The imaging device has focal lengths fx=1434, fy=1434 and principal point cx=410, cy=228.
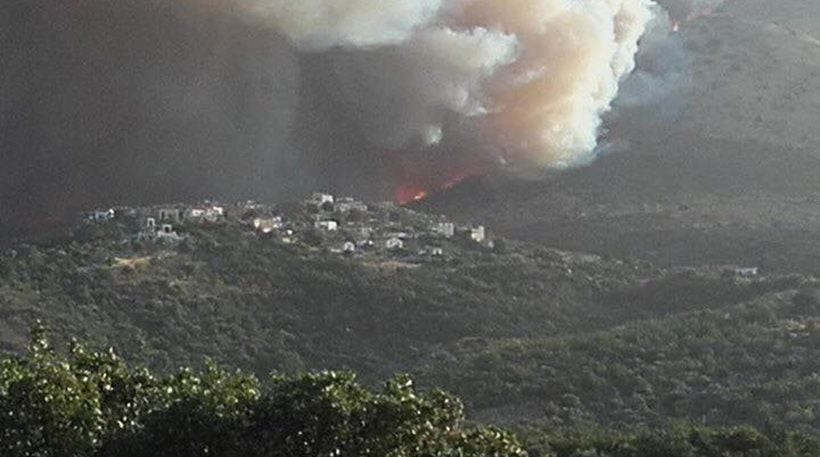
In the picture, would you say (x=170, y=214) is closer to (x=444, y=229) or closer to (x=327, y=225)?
(x=327, y=225)

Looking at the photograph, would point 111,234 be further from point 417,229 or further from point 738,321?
point 738,321

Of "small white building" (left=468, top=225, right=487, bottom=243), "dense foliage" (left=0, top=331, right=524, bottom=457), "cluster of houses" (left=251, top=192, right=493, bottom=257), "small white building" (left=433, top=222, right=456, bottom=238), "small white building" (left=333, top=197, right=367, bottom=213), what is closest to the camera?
"dense foliage" (left=0, top=331, right=524, bottom=457)

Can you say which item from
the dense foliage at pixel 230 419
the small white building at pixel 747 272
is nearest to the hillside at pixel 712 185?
the small white building at pixel 747 272

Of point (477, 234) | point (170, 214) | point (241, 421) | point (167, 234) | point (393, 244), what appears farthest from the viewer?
point (477, 234)

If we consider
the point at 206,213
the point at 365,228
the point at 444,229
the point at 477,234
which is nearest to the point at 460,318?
the point at 365,228

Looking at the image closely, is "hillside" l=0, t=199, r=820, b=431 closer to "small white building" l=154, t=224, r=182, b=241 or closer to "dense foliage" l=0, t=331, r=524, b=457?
"small white building" l=154, t=224, r=182, b=241

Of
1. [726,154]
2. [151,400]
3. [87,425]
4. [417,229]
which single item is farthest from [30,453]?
[726,154]

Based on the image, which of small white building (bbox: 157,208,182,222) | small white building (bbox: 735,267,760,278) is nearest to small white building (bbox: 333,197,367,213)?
small white building (bbox: 157,208,182,222)

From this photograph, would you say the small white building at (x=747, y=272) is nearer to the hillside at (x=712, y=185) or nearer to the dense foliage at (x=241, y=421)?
the hillside at (x=712, y=185)
